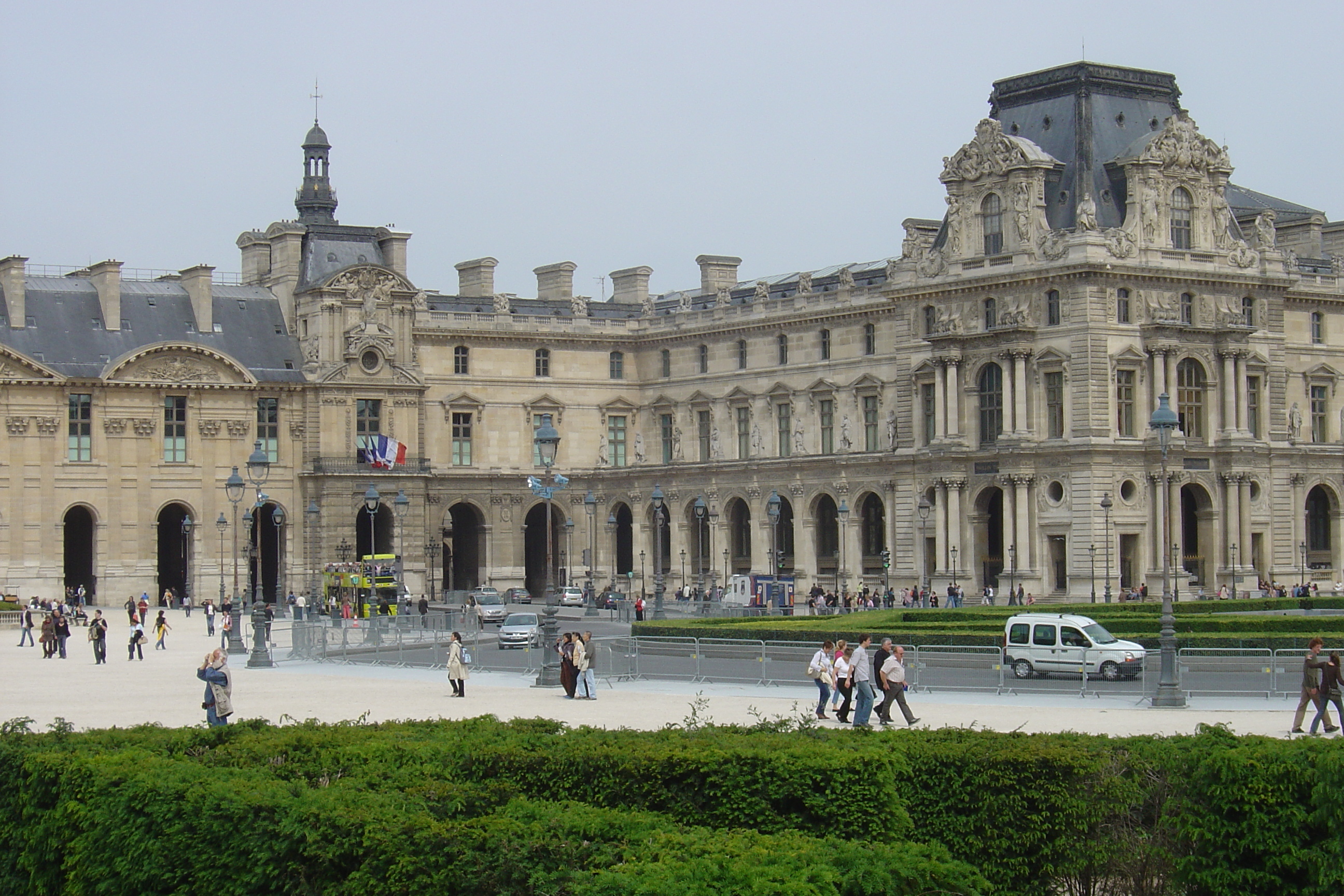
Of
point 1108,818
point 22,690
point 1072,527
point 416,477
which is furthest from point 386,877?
point 416,477

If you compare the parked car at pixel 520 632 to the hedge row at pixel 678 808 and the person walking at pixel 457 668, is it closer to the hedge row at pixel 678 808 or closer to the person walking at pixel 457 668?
the person walking at pixel 457 668

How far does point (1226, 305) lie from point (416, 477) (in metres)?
39.2

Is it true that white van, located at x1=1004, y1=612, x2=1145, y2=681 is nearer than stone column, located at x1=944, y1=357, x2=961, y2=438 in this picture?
Yes

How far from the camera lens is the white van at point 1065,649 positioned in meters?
45.0

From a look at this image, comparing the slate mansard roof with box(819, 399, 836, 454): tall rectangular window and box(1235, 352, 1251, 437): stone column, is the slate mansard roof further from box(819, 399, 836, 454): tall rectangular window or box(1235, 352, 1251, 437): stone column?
box(1235, 352, 1251, 437): stone column

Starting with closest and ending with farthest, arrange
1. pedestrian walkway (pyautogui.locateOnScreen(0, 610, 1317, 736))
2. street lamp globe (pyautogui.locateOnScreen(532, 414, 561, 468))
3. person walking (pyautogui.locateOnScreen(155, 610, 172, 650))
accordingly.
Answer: pedestrian walkway (pyautogui.locateOnScreen(0, 610, 1317, 736)) < street lamp globe (pyautogui.locateOnScreen(532, 414, 561, 468)) < person walking (pyautogui.locateOnScreen(155, 610, 172, 650))

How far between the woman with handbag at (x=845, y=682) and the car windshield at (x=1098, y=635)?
10.3 meters

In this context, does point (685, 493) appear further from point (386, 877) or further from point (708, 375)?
point (386, 877)

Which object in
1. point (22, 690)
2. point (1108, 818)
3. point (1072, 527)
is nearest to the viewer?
point (1108, 818)

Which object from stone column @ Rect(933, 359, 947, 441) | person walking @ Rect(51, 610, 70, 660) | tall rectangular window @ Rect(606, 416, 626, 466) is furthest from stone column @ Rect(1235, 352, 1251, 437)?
person walking @ Rect(51, 610, 70, 660)

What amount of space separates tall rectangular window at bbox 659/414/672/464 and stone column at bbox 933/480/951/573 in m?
22.3

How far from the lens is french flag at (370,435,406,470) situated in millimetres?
96125

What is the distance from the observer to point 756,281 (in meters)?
103

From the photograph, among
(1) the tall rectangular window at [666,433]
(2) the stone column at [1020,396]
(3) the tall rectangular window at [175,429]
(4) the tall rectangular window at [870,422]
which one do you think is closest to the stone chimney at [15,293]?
(3) the tall rectangular window at [175,429]
